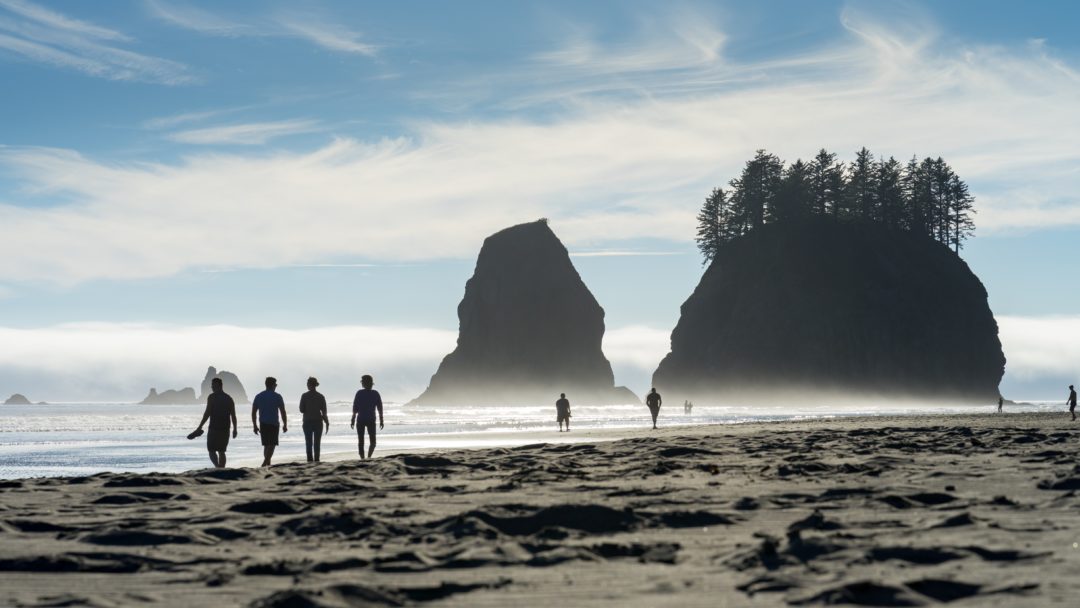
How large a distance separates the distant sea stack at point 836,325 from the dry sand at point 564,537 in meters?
89.8

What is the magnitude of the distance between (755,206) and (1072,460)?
10757cm

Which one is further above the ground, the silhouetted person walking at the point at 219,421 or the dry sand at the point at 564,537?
the silhouetted person walking at the point at 219,421

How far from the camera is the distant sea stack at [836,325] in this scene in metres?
101

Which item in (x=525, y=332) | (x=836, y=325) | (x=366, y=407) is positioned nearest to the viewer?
(x=366, y=407)

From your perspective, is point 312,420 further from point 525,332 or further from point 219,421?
point 525,332

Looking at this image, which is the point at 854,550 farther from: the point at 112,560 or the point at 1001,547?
the point at 112,560

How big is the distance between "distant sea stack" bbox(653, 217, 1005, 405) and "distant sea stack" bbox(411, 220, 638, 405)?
35486mm

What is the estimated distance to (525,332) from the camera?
14225cm

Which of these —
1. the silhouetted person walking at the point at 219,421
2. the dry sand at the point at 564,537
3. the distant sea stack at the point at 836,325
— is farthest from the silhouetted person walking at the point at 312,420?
the distant sea stack at the point at 836,325

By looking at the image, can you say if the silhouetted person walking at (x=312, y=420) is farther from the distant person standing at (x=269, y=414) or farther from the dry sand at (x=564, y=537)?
the dry sand at (x=564, y=537)

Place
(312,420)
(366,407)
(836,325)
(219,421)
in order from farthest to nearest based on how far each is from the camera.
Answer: (836,325), (366,407), (312,420), (219,421)

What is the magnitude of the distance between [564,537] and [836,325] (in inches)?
3921

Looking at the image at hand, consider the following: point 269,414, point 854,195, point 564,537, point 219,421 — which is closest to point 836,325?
point 854,195

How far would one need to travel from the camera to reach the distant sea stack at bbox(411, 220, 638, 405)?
463 ft
